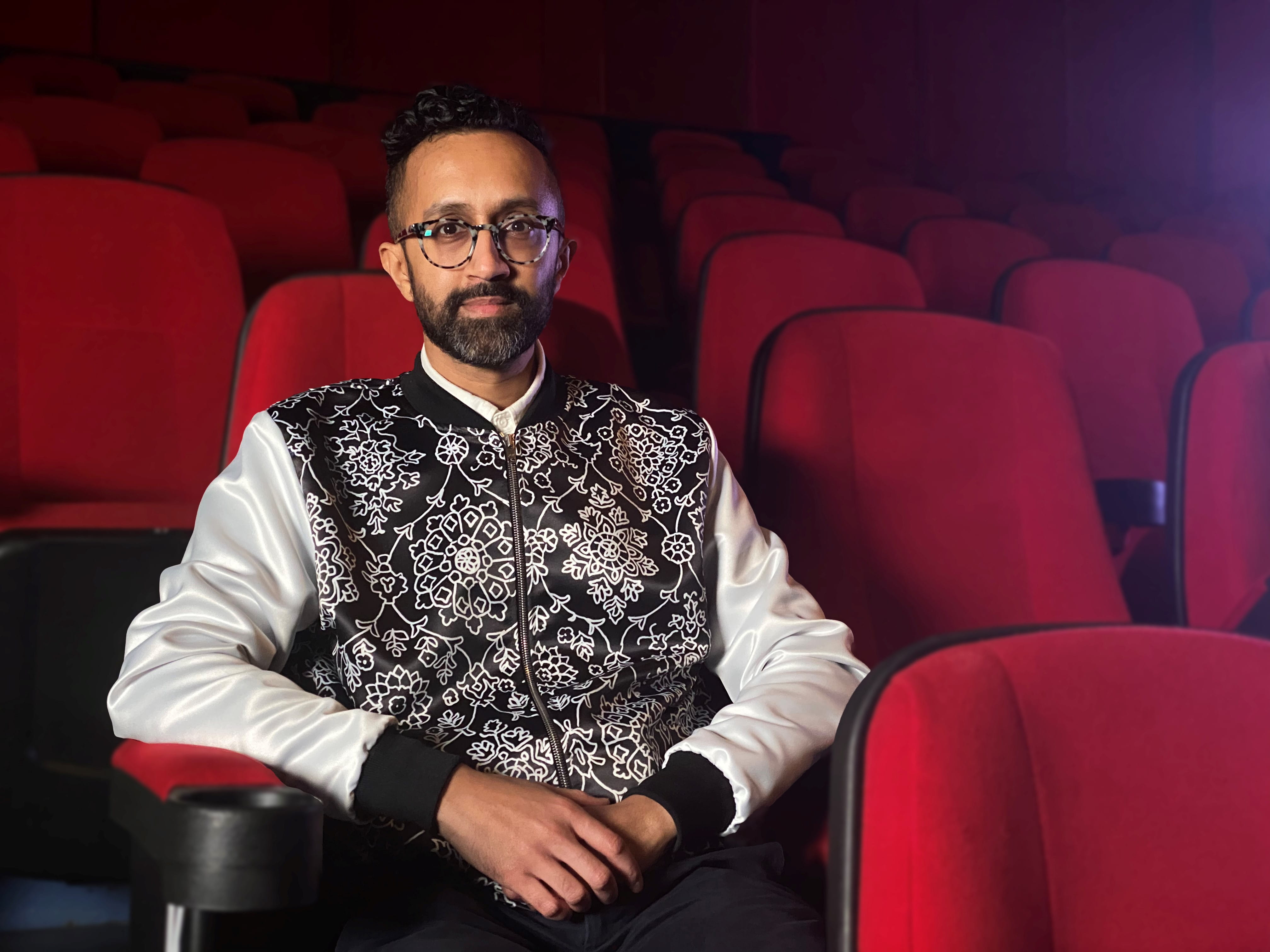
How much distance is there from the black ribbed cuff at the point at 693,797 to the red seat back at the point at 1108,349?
84 centimetres

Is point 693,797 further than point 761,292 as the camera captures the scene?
No

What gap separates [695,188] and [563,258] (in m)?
1.47

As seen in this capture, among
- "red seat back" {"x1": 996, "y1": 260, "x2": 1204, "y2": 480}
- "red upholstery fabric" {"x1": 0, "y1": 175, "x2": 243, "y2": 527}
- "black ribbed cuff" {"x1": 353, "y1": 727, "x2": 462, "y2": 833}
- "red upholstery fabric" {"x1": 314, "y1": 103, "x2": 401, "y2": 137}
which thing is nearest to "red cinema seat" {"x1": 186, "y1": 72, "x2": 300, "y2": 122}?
"red upholstery fabric" {"x1": 314, "y1": 103, "x2": 401, "y2": 137}

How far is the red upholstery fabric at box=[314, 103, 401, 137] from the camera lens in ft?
8.88

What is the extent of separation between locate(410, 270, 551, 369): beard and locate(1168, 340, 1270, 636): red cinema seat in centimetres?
61

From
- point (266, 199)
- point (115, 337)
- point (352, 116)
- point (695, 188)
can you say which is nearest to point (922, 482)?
point (115, 337)

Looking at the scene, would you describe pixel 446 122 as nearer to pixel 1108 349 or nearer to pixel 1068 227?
pixel 1108 349

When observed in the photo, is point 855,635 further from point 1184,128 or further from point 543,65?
point 1184,128

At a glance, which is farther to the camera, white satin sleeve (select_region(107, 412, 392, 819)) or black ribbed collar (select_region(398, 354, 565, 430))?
black ribbed collar (select_region(398, 354, 565, 430))

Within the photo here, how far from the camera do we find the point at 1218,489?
1007 millimetres

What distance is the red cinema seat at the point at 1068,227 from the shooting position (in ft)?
8.72

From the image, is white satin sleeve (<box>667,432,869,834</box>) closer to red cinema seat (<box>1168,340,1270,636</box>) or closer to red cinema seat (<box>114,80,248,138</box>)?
red cinema seat (<box>1168,340,1270,636</box>)

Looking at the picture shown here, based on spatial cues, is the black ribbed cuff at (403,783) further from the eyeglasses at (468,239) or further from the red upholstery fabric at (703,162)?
the red upholstery fabric at (703,162)

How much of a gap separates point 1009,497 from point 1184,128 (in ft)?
14.9
